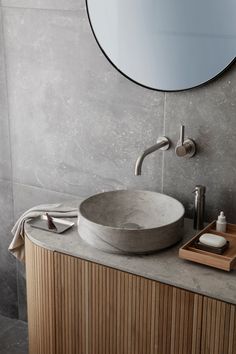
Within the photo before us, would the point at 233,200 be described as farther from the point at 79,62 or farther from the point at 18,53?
the point at 18,53

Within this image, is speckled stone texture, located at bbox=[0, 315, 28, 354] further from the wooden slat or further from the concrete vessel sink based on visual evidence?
the concrete vessel sink

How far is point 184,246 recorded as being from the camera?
1917mm

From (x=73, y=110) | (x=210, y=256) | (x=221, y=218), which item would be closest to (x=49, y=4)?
(x=73, y=110)

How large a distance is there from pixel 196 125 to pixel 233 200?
313mm

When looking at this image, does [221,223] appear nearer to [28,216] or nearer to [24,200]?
[28,216]

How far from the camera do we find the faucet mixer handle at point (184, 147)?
215 centimetres

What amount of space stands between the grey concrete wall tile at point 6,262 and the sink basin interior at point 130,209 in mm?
690

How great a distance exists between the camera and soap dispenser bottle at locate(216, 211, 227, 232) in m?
2.05

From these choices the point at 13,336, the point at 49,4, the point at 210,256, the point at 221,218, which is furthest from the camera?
the point at 13,336

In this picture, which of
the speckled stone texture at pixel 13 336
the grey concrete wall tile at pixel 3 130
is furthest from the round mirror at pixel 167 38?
the speckled stone texture at pixel 13 336

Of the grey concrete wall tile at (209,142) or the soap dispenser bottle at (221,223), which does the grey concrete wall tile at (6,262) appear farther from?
the soap dispenser bottle at (221,223)

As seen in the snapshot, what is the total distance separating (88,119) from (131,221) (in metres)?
0.48

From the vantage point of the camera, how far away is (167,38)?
83.4 inches

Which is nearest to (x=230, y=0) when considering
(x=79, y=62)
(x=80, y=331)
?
(x=79, y=62)
